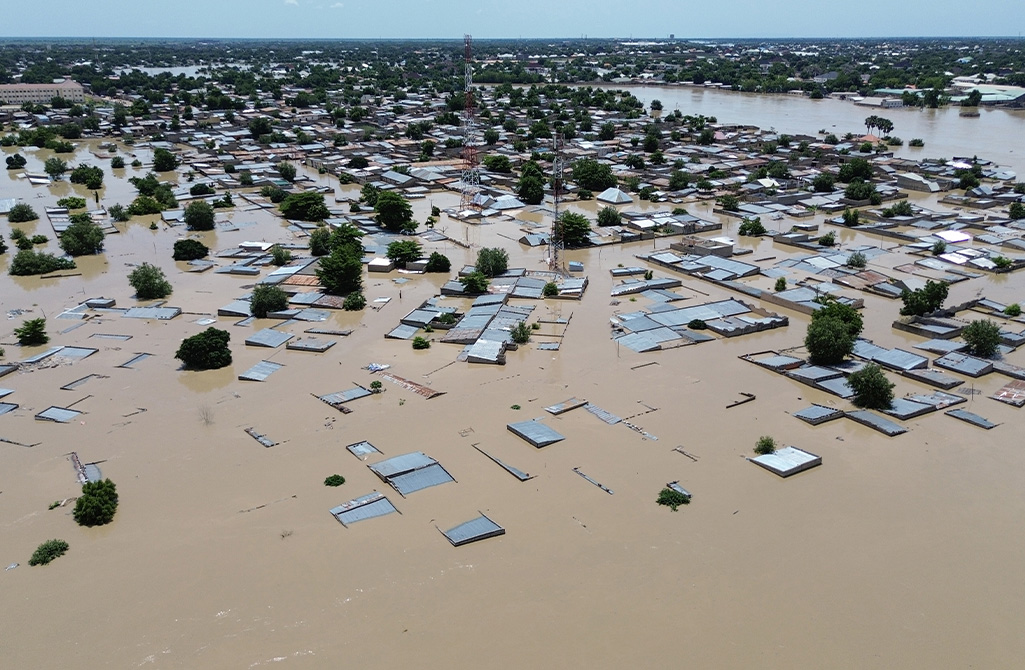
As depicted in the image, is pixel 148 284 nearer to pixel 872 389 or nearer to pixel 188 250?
pixel 188 250

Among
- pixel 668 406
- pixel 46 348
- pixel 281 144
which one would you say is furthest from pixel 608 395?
pixel 281 144

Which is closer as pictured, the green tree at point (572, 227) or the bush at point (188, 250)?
the bush at point (188, 250)

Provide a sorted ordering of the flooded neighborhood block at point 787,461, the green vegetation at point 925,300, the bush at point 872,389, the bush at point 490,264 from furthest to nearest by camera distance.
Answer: the bush at point 490,264
the green vegetation at point 925,300
the bush at point 872,389
the flooded neighborhood block at point 787,461

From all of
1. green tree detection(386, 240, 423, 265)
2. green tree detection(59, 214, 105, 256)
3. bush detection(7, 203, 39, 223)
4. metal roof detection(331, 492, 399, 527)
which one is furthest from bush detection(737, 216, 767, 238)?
bush detection(7, 203, 39, 223)

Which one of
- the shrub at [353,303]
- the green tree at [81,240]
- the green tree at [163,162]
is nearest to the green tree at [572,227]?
the shrub at [353,303]

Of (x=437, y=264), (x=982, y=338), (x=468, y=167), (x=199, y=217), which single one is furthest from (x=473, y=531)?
(x=468, y=167)

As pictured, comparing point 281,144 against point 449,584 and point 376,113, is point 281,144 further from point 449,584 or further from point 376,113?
point 449,584

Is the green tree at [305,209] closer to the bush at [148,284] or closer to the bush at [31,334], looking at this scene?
the bush at [148,284]

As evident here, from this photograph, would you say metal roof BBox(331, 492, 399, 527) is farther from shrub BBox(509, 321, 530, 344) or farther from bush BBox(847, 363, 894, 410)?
bush BBox(847, 363, 894, 410)
